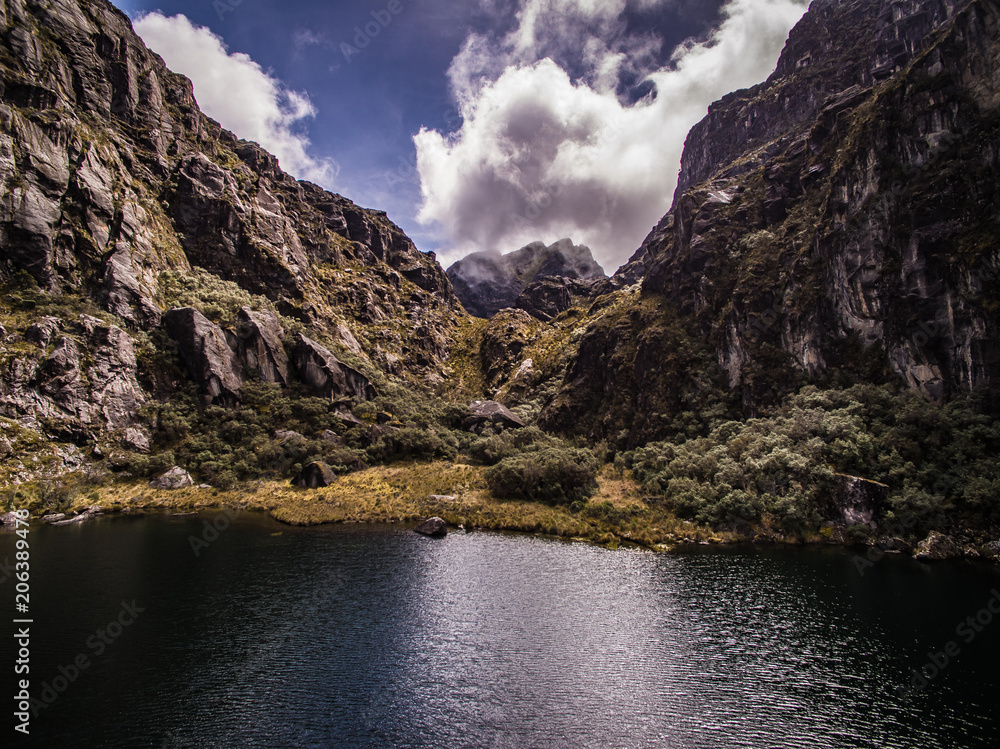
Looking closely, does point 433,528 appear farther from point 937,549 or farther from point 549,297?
point 549,297

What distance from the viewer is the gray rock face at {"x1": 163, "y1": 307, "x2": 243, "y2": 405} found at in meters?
74.2

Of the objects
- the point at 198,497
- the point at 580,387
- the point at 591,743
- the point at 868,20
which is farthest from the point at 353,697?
the point at 868,20

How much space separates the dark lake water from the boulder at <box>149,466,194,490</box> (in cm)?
2136

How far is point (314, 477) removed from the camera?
61.1 metres

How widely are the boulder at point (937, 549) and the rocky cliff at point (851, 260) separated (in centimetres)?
1629

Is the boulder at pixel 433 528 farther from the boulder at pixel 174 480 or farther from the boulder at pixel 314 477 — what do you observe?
the boulder at pixel 174 480

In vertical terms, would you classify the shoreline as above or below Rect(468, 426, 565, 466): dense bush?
below

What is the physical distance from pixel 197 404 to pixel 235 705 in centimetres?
6714

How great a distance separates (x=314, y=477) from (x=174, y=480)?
17280 mm

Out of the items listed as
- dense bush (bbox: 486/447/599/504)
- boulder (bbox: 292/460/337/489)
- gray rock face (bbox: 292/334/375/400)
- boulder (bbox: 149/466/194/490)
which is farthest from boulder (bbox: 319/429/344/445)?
dense bush (bbox: 486/447/599/504)

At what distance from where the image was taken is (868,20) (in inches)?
4702

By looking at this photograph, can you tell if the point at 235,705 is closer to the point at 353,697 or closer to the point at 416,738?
the point at 353,697

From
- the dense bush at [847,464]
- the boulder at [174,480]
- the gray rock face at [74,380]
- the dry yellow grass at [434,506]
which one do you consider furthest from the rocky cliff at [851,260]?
the gray rock face at [74,380]

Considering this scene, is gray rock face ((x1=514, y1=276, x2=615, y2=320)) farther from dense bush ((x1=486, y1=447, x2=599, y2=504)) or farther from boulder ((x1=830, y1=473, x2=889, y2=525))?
boulder ((x1=830, y1=473, x2=889, y2=525))
